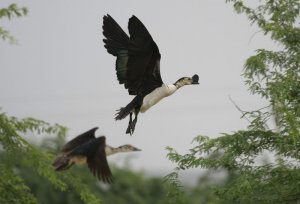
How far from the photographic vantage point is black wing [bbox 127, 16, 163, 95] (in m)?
4.97

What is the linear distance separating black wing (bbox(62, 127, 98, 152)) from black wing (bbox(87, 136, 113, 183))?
7.0 inches

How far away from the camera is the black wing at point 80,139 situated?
15.5ft

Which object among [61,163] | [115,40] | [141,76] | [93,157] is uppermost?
[115,40]

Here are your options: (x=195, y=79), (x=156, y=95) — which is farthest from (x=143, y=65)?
(x=195, y=79)

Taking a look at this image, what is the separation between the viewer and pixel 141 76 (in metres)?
5.13

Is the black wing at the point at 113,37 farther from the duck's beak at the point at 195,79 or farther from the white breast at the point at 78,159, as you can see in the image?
the white breast at the point at 78,159

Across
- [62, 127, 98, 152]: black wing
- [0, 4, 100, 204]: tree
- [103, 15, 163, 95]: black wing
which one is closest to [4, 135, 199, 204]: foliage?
[0, 4, 100, 204]: tree

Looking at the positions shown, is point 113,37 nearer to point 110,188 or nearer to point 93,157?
point 93,157

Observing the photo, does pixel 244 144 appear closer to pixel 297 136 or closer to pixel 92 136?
pixel 297 136

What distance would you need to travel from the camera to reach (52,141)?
14930 mm

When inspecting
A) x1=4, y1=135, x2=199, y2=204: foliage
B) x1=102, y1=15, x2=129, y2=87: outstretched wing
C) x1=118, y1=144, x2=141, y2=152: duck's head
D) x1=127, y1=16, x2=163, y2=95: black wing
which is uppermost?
x1=4, y1=135, x2=199, y2=204: foliage

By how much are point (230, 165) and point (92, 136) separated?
7.05 feet

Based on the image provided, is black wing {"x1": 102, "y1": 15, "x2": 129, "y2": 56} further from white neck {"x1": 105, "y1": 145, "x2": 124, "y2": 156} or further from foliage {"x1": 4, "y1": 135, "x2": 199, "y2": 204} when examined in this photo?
foliage {"x1": 4, "y1": 135, "x2": 199, "y2": 204}

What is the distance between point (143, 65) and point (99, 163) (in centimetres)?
87
